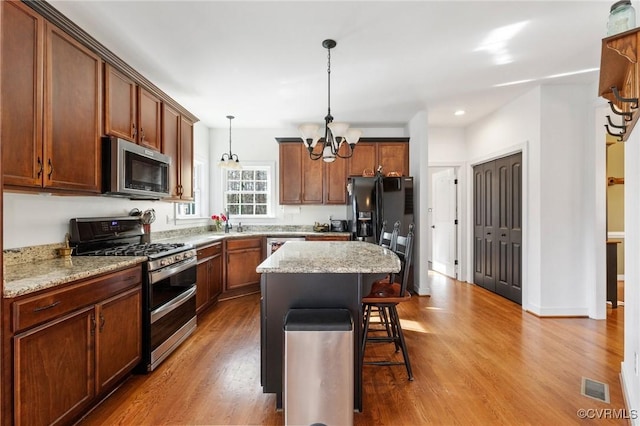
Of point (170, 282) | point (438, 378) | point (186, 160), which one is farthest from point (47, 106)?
point (438, 378)

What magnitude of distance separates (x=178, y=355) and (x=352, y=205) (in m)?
2.90

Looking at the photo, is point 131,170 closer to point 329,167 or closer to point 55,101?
point 55,101

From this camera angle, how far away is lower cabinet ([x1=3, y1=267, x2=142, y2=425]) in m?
1.44

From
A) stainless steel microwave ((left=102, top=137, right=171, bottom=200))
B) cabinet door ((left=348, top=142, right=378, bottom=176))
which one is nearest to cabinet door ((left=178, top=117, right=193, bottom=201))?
stainless steel microwave ((left=102, top=137, right=171, bottom=200))

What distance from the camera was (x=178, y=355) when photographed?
2672 mm

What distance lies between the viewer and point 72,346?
1.70 m

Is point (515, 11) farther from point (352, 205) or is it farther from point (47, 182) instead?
point (47, 182)

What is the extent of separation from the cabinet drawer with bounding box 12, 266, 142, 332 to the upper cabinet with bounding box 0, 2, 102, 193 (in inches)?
25.4

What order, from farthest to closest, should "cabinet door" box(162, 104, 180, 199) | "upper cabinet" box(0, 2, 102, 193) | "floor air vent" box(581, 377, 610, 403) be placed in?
"cabinet door" box(162, 104, 180, 199) < "floor air vent" box(581, 377, 610, 403) < "upper cabinet" box(0, 2, 102, 193)

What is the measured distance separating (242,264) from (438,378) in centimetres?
299

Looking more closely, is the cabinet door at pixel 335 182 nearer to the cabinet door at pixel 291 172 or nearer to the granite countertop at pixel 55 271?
the cabinet door at pixel 291 172

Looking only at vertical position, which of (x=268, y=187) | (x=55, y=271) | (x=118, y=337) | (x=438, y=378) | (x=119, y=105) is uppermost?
(x=119, y=105)

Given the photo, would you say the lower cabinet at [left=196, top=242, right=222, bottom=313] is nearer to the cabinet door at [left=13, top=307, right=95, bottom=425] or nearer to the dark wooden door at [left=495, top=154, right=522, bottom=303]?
the cabinet door at [left=13, top=307, right=95, bottom=425]

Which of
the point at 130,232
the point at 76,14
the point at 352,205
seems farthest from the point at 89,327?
the point at 352,205
